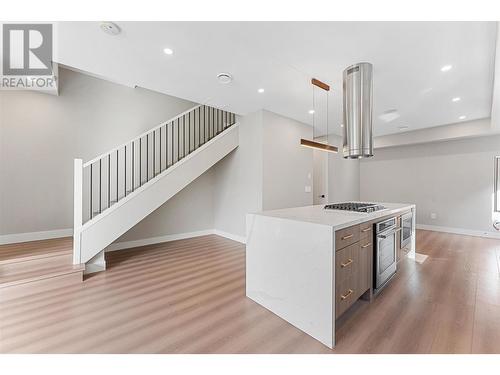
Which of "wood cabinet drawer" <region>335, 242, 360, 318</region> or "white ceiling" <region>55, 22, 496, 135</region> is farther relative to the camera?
"white ceiling" <region>55, 22, 496, 135</region>

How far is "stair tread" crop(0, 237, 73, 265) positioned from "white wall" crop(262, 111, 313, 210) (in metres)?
3.15

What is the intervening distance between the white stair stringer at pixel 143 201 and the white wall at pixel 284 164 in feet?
2.68

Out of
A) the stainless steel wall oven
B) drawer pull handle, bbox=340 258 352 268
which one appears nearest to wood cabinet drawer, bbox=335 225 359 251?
drawer pull handle, bbox=340 258 352 268

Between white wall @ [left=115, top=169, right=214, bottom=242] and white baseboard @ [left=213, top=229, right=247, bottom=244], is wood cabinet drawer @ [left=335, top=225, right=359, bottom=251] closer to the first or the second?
white baseboard @ [left=213, top=229, right=247, bottom=244]

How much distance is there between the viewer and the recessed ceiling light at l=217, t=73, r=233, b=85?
2.84m

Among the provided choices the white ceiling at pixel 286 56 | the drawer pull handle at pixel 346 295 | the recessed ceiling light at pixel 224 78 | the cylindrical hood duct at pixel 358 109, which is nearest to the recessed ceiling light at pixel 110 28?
the white ceiling at pixel 286 56

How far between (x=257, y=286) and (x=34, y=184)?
3839 mm

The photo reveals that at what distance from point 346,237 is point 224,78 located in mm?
2481

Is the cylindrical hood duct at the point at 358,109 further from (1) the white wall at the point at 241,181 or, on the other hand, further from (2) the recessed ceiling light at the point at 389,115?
(2) the recessed ceiling light at the point at 389,115

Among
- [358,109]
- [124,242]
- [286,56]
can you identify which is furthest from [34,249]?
[358,109]
